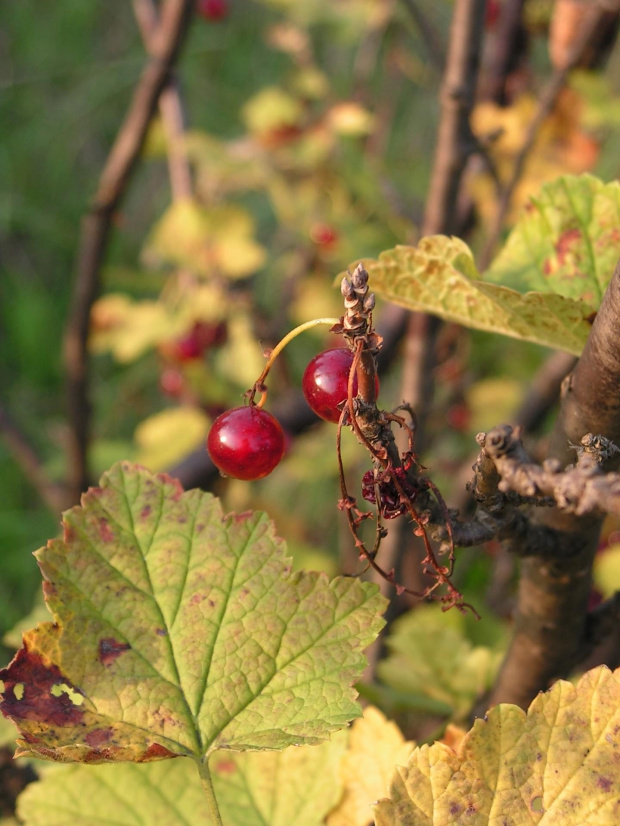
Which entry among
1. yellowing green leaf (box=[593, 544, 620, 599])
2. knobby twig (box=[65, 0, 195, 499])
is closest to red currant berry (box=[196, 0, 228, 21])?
knobby twig (box=[65, 0, 195, 499])

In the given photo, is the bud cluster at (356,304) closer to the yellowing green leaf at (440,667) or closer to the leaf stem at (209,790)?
the leaf stem at (209,790)

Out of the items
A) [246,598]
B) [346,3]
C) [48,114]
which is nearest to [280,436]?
[246,598]

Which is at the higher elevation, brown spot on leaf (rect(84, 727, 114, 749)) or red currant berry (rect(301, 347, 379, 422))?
red currant berry (rect(301, 347, 379, 422))

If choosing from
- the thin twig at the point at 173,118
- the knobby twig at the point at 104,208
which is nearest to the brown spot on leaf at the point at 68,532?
the knobby twig at the point at 104,208

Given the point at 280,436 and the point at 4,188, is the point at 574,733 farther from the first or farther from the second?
the point at 4,188

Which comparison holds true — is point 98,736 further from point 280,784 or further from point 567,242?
point 567,242

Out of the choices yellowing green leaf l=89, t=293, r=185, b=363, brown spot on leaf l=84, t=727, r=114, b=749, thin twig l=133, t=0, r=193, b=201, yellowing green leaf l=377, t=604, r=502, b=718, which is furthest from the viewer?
yellowing green leaf l=89, t=293, r=185, b=363

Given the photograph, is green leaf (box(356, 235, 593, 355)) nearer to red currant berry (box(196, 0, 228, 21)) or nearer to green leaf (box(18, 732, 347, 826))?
green leaf (box(18, 732, 347, 826))
